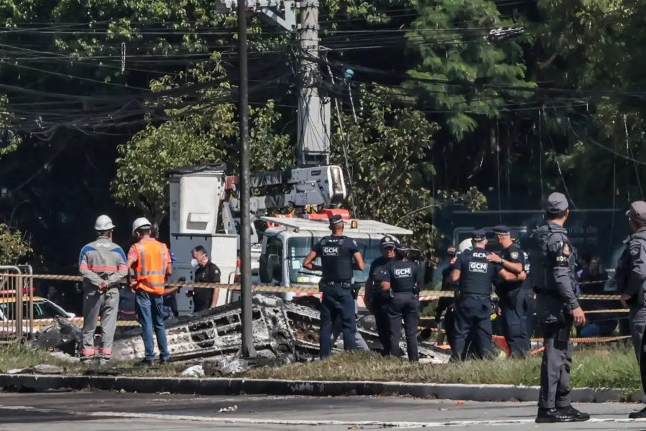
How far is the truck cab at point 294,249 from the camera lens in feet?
76.5

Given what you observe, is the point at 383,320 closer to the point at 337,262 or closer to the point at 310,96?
the point at 337,262

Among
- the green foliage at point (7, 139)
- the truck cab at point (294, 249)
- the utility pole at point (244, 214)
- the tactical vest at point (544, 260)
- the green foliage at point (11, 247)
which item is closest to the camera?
the tactical vest at point (544, 260)

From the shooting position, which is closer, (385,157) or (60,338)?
(60,338)

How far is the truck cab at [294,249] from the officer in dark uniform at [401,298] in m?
6.03

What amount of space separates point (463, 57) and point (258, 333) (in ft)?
59.4

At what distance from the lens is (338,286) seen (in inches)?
650

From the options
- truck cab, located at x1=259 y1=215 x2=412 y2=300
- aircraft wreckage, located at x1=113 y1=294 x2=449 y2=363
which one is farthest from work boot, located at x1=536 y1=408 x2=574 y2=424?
truck cab, located at x1=259 y1=215 x2=412 y2=300

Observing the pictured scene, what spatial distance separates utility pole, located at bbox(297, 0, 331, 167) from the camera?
83.4 ft

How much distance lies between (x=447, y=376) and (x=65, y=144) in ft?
94.1

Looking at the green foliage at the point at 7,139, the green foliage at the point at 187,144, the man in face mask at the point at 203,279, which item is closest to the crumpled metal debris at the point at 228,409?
the man in face mask at the point at 203,279

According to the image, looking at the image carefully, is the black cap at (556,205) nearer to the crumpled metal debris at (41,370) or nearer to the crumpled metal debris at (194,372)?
the crumpled metal debris at (194,372)

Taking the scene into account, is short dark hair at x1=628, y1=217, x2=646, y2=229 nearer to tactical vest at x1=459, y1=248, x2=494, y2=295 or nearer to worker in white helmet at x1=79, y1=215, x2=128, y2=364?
tactical vest at x1=459, y1=248, x2=494, y2=295

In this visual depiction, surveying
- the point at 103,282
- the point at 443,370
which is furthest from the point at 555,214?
the point at 103,282

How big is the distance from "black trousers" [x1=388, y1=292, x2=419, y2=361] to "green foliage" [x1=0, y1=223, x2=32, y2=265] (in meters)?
23.0
